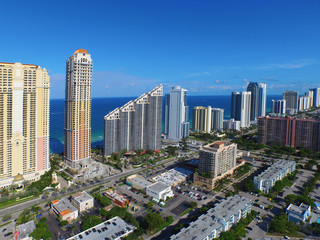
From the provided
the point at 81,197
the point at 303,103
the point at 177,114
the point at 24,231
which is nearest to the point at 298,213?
the point at 81,197

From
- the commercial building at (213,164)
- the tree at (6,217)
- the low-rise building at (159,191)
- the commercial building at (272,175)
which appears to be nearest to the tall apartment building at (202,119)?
the commercial building at (272,175)

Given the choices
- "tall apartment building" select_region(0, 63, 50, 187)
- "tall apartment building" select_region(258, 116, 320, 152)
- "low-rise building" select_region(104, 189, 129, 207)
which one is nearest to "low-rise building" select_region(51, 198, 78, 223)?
"low-rise building" select_region(104, 189, 129, 207)

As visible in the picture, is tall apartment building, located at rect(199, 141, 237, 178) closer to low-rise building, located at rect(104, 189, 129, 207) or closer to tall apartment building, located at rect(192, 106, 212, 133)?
low-rise building, located at rect(104, 189, 129, 207)

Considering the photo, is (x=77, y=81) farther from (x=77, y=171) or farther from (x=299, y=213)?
(x=299, y=213)

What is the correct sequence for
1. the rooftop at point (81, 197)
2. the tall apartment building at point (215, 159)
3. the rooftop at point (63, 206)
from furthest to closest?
the tall apartment building at point (215, 159) < the rooftop at point (81, 197) < the rooftop at point (63, 206)

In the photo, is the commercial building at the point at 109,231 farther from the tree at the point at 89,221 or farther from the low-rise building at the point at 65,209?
the low-rise building at the point at 65,209

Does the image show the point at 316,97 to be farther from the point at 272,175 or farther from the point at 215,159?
the point at 215,159
